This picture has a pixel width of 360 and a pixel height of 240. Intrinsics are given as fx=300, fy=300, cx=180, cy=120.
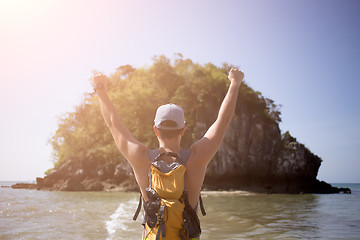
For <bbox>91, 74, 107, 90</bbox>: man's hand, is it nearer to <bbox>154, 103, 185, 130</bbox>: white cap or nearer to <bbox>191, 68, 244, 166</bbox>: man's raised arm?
<bbox>154, 103, 185, 130</bbox>: white cap

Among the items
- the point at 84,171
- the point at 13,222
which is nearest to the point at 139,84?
the point at 84,171

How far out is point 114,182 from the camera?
3366 centimetres

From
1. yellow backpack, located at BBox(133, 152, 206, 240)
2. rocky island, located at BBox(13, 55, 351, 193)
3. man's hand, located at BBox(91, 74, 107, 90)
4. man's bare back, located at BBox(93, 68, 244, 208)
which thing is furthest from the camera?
rocky island, located at BBox(13, 55, 351, 193)

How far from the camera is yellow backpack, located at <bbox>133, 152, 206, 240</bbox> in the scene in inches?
79.7

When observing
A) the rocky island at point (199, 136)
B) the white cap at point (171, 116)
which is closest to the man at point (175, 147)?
the white cap at point (171, 116)

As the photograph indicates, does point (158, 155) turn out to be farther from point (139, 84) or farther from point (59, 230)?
point (139, 84)

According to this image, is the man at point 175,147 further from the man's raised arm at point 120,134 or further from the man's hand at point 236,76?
the man's hand at point 236,76

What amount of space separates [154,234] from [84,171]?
36773 millimetres

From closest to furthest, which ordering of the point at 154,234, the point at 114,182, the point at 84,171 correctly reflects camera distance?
the point at 154,234
the point at 114,182
the point at 84,171

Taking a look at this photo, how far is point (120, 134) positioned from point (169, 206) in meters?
0.65

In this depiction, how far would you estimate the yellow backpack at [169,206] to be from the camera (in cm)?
203

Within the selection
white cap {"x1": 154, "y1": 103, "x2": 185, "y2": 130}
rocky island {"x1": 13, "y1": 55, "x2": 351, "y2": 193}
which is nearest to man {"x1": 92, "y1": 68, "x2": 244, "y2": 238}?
white cap {"x1": 154, "y1": 103, "x2": 185, "y2": 130}

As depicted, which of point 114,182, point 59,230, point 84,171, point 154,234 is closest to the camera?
point 154,234

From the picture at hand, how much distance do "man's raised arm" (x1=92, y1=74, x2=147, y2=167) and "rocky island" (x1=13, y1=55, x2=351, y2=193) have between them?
29.3 meters
